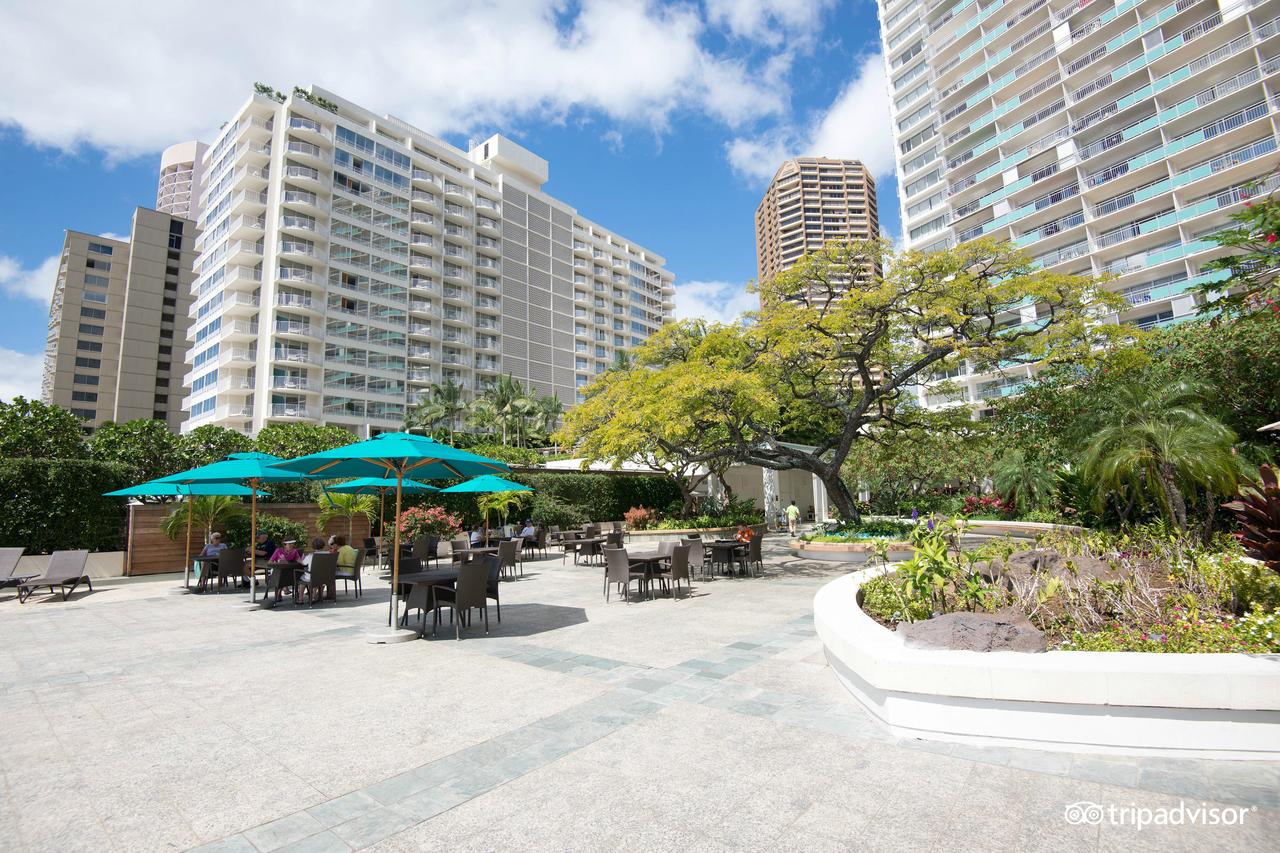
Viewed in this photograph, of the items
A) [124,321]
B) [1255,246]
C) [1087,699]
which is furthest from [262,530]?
[124,321]

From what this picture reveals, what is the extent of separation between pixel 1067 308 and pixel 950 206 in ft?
160

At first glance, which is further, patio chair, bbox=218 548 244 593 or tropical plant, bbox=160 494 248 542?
tropical plant, bbox=160 494 248 542

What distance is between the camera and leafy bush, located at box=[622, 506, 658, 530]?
2492 centimetres

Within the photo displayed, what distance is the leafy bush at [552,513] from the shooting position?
74.6ft

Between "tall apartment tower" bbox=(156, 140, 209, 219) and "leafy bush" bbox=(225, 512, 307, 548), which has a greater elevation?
"tall apartment tower" bbox=(156, 140, 209, 219)

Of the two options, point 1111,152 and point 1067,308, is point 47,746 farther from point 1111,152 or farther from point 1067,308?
point 1111,152

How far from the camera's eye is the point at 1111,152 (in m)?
44.3

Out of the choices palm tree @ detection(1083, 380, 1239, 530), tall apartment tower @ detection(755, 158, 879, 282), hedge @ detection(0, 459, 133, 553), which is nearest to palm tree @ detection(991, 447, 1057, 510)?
palm tree @ detection(1083, 380, 1239, 530)

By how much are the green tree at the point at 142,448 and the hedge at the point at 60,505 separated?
49.5 inches

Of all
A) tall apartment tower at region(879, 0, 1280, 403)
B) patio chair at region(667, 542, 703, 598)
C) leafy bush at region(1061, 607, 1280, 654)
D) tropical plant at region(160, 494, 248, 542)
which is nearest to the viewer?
leafy bush at region(1061, 607, 1280, 654)

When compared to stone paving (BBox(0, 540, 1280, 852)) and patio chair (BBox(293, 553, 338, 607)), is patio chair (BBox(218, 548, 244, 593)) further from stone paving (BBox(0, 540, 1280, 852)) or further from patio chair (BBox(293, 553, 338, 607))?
stone paving (BBox(0, 540, 1280, 852))

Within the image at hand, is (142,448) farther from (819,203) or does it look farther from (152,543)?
(819,203)

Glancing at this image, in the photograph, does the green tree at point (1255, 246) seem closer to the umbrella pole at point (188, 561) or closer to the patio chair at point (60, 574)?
the umbrella pole at point (188, 561)

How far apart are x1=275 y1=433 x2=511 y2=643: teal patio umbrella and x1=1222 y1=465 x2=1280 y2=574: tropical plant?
8.67 meters
